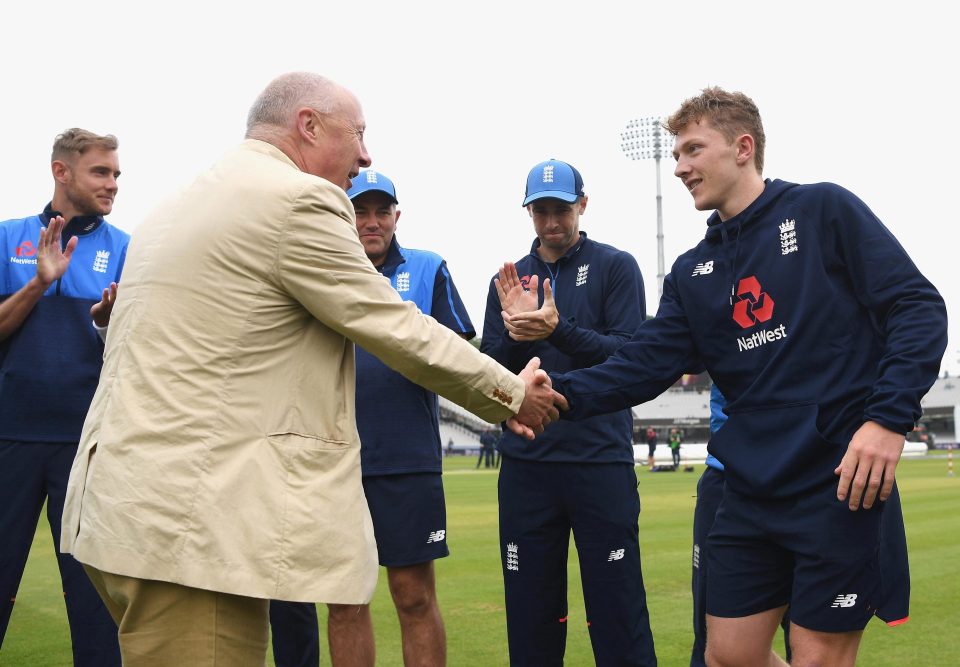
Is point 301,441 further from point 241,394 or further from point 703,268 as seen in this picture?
point 703,268

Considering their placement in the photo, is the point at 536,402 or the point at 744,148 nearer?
the point at 744,148

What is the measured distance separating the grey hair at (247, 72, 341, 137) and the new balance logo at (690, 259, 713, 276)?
1.62m

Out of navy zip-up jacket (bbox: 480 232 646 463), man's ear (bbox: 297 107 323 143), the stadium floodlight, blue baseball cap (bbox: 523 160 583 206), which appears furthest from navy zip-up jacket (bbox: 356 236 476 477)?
the stadium floodlight

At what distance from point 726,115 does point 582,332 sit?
1.34m

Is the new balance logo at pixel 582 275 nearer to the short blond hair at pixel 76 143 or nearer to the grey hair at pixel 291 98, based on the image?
the grey hair at pixel 291 98

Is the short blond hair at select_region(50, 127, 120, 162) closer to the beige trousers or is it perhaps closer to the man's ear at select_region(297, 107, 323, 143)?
Answer: the man's ear at select_region(297, 107, 323, 143)

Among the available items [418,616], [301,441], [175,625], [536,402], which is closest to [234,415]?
[301,441]

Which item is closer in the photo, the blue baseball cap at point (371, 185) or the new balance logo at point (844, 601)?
the new balance logo at point (844, 601)

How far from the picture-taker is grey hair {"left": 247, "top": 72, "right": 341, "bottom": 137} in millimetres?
3430

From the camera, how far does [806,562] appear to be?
342 cm

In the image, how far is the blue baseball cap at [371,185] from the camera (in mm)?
5195

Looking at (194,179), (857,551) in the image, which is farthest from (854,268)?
(194,179)

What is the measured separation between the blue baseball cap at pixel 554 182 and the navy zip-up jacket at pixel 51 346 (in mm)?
2278

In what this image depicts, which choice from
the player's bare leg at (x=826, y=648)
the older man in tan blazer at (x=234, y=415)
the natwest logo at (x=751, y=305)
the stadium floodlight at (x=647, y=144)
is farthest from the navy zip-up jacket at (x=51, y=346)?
the stadium floodlight at (x=647, y=144)
